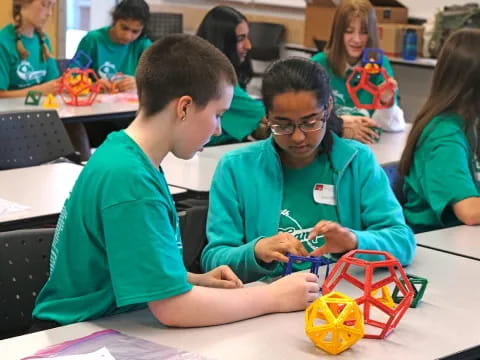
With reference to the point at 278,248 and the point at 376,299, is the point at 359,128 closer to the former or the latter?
the point at 278,248

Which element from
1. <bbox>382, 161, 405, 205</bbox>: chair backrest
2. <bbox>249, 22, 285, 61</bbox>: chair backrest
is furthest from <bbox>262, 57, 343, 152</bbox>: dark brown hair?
<bbox>249, 22, 285, 61</bbox>: chair backrest

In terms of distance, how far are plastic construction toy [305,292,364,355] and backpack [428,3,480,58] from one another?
4.85m

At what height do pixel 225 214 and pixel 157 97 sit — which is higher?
pixel 157 97

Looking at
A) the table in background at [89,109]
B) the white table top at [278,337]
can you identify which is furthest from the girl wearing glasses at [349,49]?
the white table top at [278,337]

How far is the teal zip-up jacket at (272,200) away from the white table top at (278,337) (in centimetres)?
37

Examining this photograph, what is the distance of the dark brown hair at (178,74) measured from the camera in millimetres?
1596

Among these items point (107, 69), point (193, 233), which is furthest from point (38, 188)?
point (107, 69)

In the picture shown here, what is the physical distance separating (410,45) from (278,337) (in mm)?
5189

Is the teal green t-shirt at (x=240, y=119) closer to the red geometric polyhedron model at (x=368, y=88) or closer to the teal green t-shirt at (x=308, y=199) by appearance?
the red geometric polyhedron model at (x=368, y=88)

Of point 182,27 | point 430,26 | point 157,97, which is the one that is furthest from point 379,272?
point 182,27

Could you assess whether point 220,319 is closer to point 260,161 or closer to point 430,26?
point 260,161

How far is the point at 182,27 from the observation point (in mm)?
8156

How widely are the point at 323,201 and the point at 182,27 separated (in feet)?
20.4

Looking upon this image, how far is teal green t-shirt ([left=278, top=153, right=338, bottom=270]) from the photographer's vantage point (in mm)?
2170
